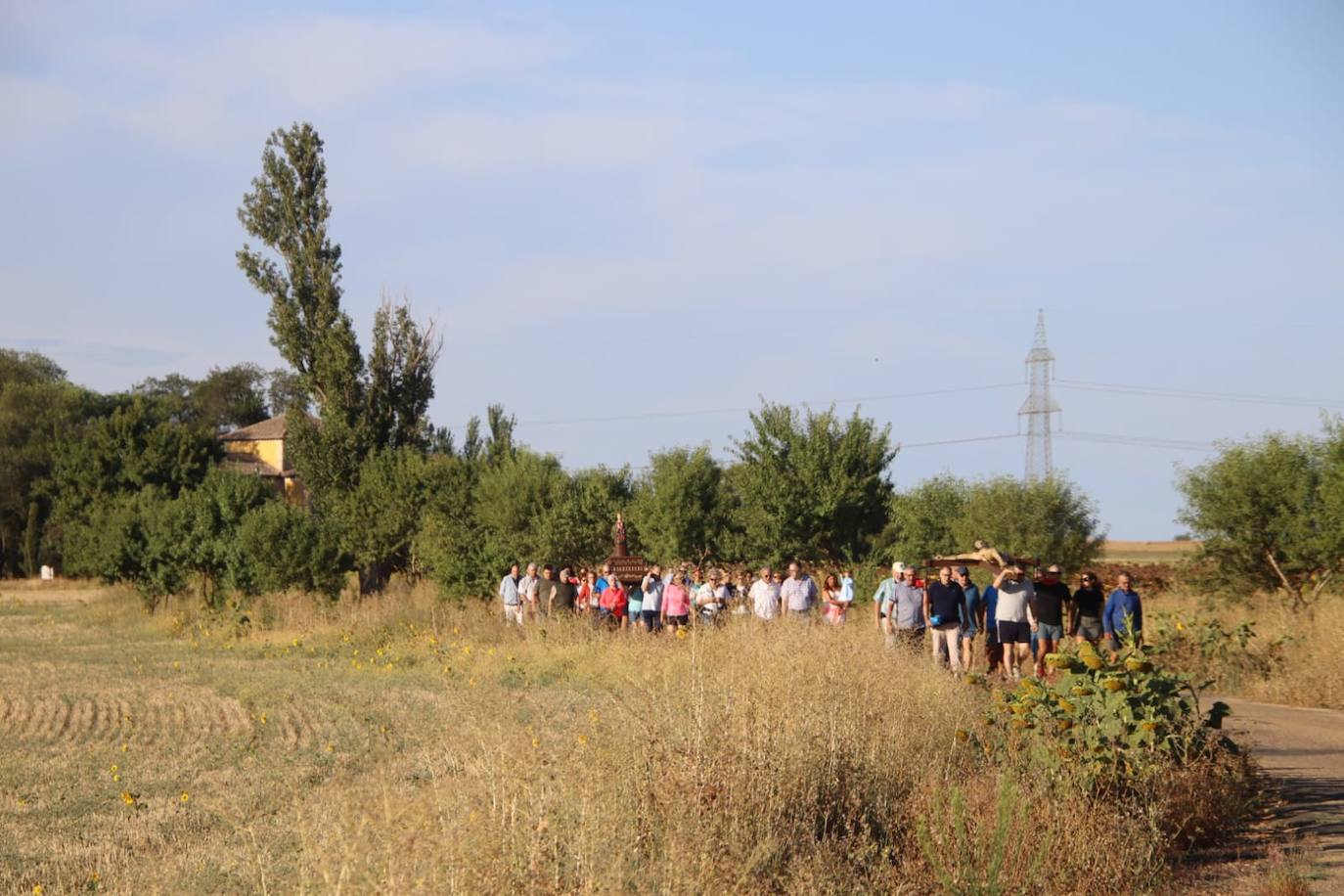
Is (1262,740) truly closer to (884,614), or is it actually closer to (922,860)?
(884,614)

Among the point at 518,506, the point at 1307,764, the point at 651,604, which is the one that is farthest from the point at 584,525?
the point at 1307,764

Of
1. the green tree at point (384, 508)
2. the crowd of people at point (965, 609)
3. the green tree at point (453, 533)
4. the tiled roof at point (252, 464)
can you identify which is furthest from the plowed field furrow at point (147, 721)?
the tiled roof at point (252, 464)

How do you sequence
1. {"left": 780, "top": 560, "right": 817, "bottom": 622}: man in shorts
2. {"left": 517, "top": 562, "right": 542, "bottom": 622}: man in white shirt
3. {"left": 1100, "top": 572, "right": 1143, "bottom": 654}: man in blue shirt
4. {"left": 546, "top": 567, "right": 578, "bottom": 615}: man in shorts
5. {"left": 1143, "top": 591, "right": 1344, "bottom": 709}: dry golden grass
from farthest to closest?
{"left": 517, "top": 562, "right": 542, "bottom": 622}: man in white shirt, {"left": 546, "top": 567, "right": 578, "bottom": 615}: man in shorts, {"left": 780, "top": 560, "right": 817, "bottom": 622}: man in shorts, {"left": 1100, "top": 572, "right": 1143, "bottom": 654}: man in blue shirt, {"left": 1143, "top": 591, "right": 1344, "bottom": 709}: dry golden grass

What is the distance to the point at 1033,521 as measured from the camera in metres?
32.6

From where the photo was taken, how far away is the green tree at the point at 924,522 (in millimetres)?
35281

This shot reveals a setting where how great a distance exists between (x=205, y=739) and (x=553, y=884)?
10195 mm

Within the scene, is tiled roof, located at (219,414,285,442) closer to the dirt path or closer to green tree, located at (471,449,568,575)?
green tree, located at (471,449,568,575)

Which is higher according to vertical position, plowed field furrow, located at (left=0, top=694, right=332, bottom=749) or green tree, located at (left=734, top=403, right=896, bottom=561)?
green tree, located at (left=734, top=403, right=896, bottom=561)

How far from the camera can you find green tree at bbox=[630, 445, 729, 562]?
3806 cm

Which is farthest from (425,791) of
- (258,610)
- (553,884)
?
(258,610)

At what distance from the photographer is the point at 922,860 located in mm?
7312

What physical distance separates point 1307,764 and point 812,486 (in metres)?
25.2

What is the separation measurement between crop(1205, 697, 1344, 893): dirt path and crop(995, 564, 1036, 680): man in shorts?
233cm

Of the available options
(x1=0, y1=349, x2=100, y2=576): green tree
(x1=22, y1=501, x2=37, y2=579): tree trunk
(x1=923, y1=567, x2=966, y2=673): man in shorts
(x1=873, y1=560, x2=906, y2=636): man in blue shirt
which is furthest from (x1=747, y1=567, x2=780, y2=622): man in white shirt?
(x1=22, y1=501, x2=37, y2=579): tree trunk
